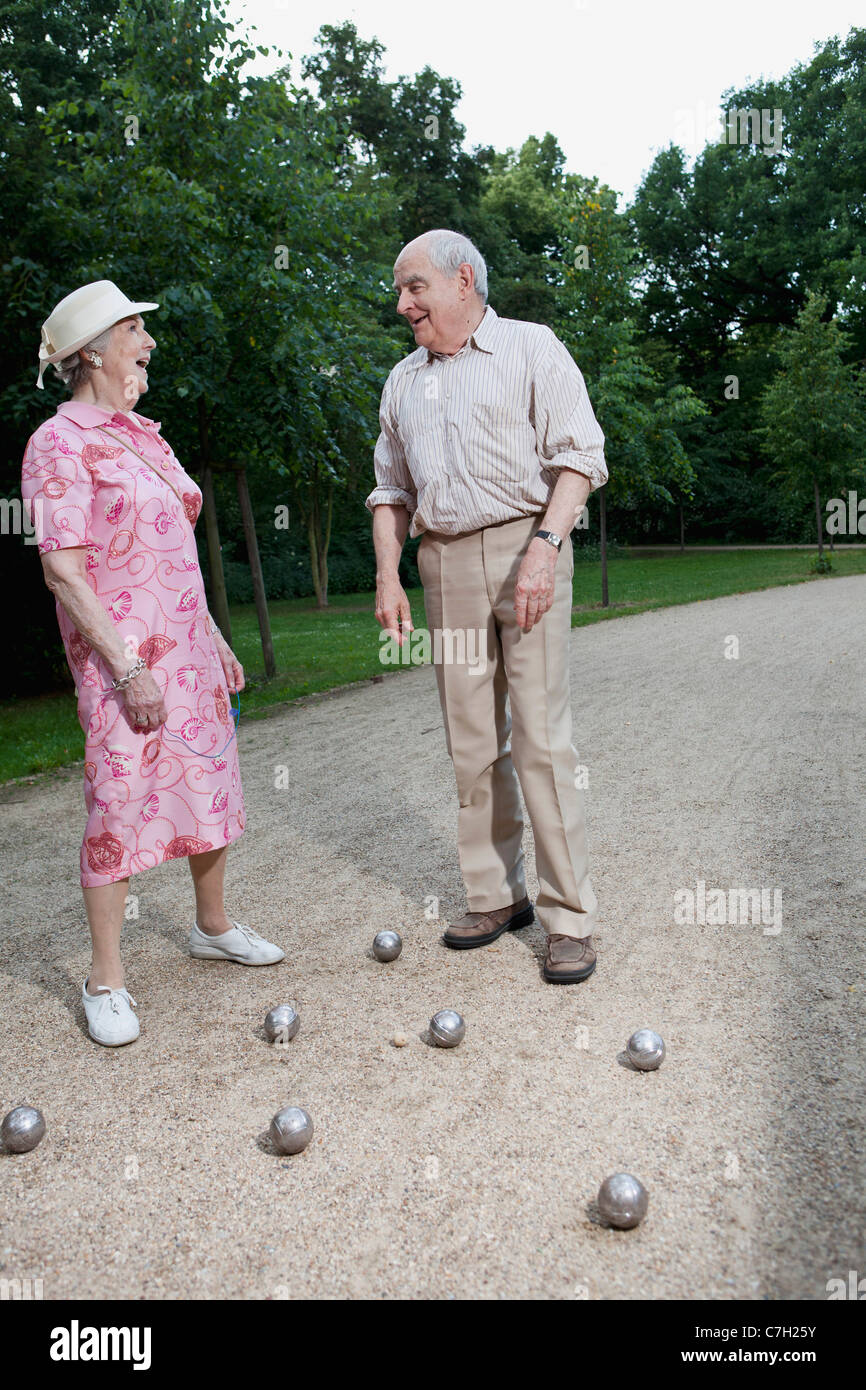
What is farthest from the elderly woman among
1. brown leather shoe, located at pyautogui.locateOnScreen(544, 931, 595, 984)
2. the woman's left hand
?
brown leather shoe, located at pyautogui.locateOnScreen(544, 931, 595, 984)

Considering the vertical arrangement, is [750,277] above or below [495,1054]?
above

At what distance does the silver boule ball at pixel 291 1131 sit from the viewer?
2.71 m

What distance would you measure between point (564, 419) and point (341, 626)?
1625 cm

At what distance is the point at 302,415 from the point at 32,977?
23.2 ft

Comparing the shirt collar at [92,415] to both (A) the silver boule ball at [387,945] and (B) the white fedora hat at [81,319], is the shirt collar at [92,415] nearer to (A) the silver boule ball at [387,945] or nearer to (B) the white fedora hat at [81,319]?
(B) the white fedora hat at [81,319]

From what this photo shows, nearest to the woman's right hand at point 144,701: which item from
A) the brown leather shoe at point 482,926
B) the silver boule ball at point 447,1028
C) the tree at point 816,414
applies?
the silver boule ball at point 447,1028

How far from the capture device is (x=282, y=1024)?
10.9 ft

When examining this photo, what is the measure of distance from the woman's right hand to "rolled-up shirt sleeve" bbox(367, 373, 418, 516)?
106 centimetres

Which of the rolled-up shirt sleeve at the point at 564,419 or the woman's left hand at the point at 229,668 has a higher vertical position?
the rolled-up shirt sleeve at the point at 564,419

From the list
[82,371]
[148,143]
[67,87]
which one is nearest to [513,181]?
[67,87]

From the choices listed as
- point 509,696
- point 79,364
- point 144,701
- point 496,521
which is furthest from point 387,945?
point 79,364

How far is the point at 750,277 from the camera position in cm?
4294

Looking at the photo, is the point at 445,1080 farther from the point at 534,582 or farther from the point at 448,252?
the point at 448,252
